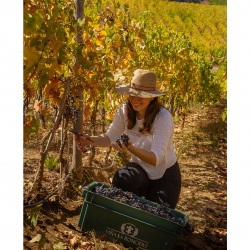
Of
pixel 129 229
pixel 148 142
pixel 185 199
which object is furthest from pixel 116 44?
pixel 185 199

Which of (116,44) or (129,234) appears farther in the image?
(116,44)

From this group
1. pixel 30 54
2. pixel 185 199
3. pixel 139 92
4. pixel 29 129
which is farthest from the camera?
pixel 185 199

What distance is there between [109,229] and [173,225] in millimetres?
368

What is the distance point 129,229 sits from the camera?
143 centimetres

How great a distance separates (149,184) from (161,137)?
389 millimetres

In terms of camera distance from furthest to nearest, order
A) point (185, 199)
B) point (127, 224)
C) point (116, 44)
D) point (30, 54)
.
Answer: point (185, 199) < point (116, 44) < point (127, 224) < point (30, 54)

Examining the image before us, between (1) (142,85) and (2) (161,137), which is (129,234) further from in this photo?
(1) (142,85)

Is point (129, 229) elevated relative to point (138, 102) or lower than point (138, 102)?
lower

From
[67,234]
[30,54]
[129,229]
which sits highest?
[30,54]

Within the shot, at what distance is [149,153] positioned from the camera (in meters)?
1.64

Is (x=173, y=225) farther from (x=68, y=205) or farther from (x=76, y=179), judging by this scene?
(x=76, y=179)

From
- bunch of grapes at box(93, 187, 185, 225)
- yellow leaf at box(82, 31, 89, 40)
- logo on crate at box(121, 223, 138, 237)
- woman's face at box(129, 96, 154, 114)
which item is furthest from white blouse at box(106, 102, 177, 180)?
yellow leaf at box(82, 31, 89, 40)

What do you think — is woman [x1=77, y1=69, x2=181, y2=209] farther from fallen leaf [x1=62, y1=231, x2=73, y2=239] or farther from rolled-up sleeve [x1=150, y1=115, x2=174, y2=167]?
fallen leaf [x1=62, y1=231, x2=73, y2=239]

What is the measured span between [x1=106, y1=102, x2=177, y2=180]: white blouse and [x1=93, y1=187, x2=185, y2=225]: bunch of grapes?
312 mm
